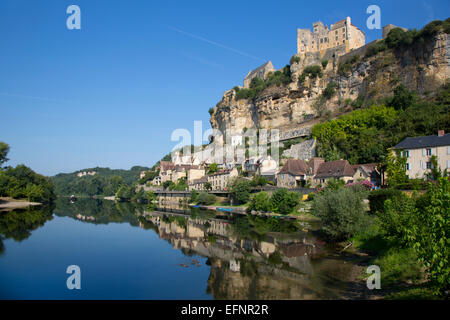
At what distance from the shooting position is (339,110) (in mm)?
58344

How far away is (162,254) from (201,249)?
2.81 meters

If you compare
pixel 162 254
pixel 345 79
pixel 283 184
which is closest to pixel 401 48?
pixel 345 79

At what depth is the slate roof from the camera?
28453mm

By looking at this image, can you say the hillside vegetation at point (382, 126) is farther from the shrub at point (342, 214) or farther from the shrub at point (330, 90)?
the shrub at point (342, 214)

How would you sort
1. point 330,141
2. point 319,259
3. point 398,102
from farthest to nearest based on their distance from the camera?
point 330,141, point 398,102, point 319,259

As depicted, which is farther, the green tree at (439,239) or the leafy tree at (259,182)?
the leafy tree at (259,182)

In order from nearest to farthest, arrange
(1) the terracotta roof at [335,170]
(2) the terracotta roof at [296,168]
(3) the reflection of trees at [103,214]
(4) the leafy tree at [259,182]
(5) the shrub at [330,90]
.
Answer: (1) the terracotta roof at [335,170]
(3) the reflection of trees at [103,214]
(2) the terracotta roof at [296,168]
(4) the leafy tree at [259,182]
(5) the shrub at [330,90]

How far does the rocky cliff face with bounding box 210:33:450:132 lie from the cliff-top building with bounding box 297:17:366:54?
328 inches

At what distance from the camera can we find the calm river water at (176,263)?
13.9m

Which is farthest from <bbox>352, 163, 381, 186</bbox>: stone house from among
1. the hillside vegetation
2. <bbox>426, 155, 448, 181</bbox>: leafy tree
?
<bbox>426, 155, 448, 181</bbox>: leafy tree

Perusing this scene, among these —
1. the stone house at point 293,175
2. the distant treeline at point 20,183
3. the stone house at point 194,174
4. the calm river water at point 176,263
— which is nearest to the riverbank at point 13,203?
the distant treeline at point 20,183

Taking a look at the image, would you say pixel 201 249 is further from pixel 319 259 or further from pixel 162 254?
pixel 319 259

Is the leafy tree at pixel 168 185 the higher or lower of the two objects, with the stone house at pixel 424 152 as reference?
lower

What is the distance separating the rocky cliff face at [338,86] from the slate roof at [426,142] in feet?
58.1
